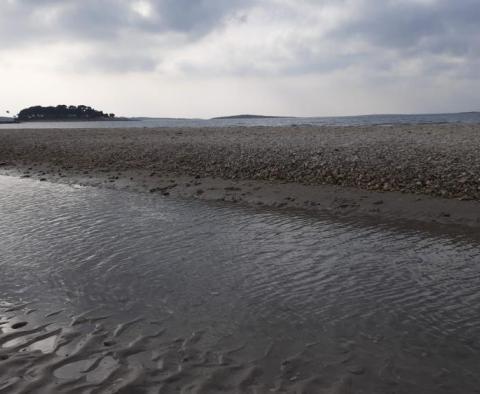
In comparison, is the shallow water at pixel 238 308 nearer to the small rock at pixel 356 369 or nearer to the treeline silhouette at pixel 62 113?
the small rock at pixel 356 369

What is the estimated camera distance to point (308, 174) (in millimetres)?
15609

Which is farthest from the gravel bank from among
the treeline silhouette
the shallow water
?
the treeline silhouette

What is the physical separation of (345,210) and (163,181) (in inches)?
302

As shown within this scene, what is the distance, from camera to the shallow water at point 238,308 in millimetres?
4578

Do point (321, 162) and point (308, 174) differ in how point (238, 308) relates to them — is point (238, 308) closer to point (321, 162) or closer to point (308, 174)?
point (308, 174)

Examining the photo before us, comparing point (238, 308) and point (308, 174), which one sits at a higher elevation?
point (308, 174)

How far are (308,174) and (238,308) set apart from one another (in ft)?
32.8

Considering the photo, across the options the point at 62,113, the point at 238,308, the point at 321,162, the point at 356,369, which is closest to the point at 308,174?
the point at 321,162

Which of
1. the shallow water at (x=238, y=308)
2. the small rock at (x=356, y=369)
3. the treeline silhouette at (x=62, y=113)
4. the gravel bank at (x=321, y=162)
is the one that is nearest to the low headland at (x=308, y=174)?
the gravel bank at (x=321, y=162)

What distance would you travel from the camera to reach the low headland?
12250 millimetres

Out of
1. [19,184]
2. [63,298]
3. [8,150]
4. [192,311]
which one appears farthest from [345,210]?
[8,150]

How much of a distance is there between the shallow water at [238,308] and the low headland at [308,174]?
78.0 inches

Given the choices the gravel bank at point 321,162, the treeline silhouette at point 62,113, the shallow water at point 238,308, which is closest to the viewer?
the shallow water at point 238,308

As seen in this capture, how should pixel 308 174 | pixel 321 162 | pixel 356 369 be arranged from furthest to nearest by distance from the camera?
pixel 321 162
pixel 308 174
pixel 356 369
